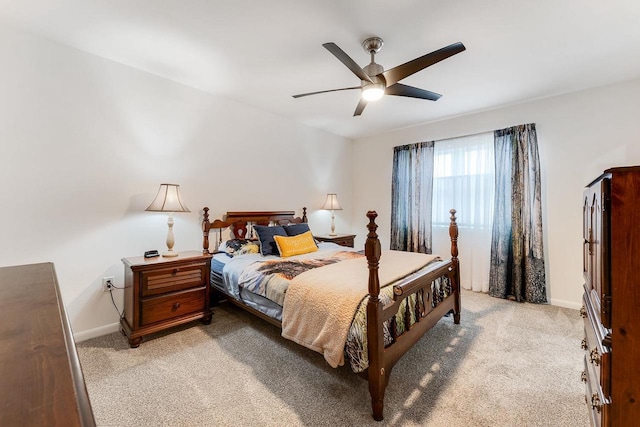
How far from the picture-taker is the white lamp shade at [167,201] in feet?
8.59

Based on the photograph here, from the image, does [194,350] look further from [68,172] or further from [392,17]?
[392,17]

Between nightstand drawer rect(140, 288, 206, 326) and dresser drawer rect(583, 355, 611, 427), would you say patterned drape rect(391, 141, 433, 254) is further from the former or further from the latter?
nightstand drawer rect(140, 288, 206, 326)

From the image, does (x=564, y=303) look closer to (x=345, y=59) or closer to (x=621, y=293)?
(x=621, y=293)

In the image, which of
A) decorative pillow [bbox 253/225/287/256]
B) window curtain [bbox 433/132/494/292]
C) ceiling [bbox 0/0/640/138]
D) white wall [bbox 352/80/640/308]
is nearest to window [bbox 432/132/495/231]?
Answer: window curtain [bbox 433/132/494/292]

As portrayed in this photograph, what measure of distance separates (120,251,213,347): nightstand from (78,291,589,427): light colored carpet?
15cm

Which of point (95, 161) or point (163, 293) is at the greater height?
point (95, 161)

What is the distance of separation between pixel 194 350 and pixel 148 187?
5.56 ft

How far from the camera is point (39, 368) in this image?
500mm

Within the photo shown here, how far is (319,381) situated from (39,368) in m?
1.77

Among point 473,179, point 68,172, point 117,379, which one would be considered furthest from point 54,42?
point 473,179

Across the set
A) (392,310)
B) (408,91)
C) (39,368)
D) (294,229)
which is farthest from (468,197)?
(39,368)

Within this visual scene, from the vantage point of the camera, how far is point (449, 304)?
261 centimetres

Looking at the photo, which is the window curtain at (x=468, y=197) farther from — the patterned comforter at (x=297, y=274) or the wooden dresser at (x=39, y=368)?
the wooden dresser at (x=39, y=368)

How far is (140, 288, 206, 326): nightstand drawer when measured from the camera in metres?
2.41
